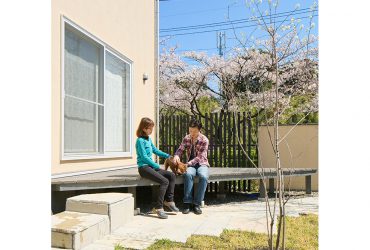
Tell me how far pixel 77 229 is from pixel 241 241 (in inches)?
58.1

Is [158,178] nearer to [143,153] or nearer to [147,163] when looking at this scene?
[147,163]

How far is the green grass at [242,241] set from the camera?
3191mm

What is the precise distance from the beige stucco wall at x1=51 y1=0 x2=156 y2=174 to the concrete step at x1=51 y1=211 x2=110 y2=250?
873mm

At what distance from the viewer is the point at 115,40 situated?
5.81 metres

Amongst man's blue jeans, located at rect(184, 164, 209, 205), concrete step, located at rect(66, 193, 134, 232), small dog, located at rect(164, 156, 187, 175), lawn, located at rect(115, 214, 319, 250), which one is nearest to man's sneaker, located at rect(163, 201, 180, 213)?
man's blue jeans, located at rect(184, 164, 209, 205)

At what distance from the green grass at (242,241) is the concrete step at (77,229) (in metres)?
0.54

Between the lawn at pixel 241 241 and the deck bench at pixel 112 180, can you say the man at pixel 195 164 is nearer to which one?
the deck bench at pixel 112 180

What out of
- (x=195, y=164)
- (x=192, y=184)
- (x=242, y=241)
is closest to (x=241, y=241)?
(x=242, y=241)

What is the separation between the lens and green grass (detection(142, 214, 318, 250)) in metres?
3.19

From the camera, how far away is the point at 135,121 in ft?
21.6

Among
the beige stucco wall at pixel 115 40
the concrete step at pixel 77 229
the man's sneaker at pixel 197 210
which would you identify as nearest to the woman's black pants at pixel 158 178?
the man's sneaker at pixel 197 210

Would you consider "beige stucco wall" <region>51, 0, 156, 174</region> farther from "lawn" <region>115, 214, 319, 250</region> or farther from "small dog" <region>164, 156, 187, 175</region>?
"lawn" <region>115, 214, 319, 250</region>
